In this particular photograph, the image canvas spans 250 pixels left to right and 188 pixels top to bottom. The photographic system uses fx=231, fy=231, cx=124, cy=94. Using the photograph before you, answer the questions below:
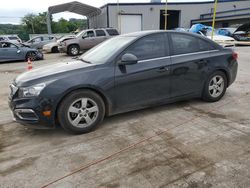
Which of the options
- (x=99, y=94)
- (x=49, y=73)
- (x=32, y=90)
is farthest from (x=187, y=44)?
(x=32, y=90)

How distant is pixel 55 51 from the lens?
66.8 feet

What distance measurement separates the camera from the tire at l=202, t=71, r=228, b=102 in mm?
4777

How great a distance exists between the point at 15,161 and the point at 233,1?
35.0 metres

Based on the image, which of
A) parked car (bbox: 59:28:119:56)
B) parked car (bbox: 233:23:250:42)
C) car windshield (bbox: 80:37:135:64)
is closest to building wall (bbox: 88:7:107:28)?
parked car (bbox: 59:28:119:56)

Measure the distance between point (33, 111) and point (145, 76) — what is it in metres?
1.89

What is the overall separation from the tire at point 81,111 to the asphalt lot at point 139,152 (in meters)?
0.16

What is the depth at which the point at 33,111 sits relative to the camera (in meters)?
3.38

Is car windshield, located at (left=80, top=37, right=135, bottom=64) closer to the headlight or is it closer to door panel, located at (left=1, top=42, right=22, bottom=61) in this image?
the headlight

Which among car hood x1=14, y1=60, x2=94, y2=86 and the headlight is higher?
car hood x1=14, y1=60, x2=94, y2=86

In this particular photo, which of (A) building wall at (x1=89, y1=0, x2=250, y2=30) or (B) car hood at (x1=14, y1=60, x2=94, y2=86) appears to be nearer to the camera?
(B) car hood at (x1=14, y1=60, x2=94, y2=86)

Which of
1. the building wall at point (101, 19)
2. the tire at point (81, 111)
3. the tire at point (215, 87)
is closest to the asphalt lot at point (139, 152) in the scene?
the tire at point (81, 111)

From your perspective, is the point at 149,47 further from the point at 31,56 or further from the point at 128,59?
the point at 31,56

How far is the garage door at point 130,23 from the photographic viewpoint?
28.0 metres

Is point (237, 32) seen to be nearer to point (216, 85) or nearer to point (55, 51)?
point (55, 51)
